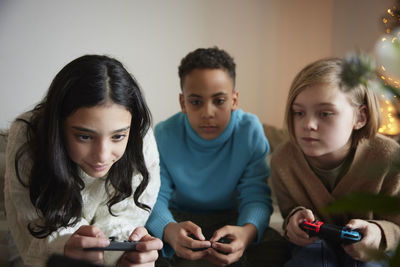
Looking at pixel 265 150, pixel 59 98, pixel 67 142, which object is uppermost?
pixel 59 98

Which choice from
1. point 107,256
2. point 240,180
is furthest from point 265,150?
point 107,256

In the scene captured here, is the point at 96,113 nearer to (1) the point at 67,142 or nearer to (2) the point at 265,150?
(1) the point at 67,142

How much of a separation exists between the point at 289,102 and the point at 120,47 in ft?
2.77

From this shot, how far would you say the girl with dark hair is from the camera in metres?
0.84

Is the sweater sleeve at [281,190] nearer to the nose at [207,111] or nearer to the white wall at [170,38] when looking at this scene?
the nose at [207,111]

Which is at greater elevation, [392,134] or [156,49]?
[156,49]

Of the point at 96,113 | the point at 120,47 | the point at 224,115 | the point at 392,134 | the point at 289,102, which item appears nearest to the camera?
the point at 96,113

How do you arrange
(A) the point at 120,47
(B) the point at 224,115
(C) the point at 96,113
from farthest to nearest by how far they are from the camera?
(A) the point at 120,47
(B) the point at 224,115
(C) the point at 96,113

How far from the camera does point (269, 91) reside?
2.04 meters

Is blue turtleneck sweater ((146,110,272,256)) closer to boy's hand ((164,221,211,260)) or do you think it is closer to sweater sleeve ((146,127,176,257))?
sweater sleeve ((146,127,176,257))

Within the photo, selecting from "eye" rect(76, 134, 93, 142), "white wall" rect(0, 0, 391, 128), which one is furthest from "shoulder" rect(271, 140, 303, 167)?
"white wall" rect(0, 0, 391, 128)

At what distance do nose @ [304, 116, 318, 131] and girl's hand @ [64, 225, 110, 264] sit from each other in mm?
588

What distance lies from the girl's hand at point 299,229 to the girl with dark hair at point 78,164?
1.26 ft

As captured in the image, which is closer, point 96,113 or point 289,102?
point 96,113
